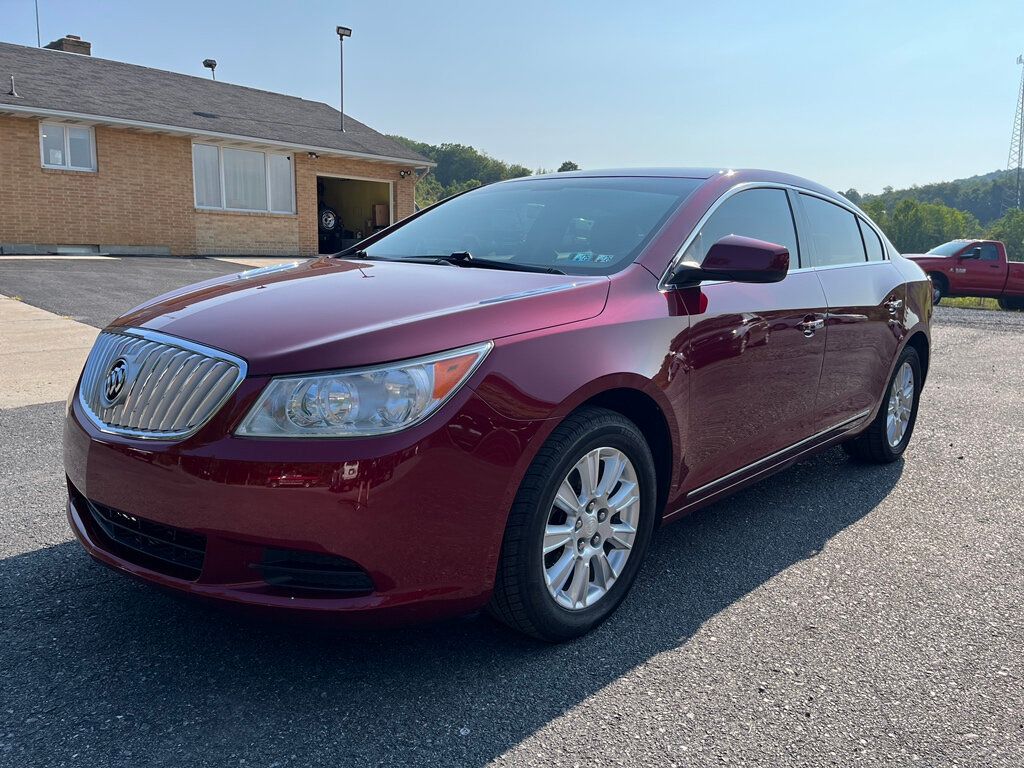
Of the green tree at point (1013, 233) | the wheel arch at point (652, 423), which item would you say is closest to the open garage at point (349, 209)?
the wheel arch at point (652, 423)

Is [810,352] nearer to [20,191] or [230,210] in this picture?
[20,191]

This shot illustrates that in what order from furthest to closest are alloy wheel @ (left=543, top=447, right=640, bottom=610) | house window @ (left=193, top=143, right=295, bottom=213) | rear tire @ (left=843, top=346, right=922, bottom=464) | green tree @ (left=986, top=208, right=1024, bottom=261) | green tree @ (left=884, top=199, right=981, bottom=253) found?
green tree @ (left=884, top=199, right=981, bottom=253), green tree @ (left=986, top=208, right=1024, bottom=261), house window @ (left=193, top=143, right=295, bottom=213), rear tire @ (left=843, top=346, right=922, bottom=464), alloy wheel @ (left=543, top=447, right=640, bottom=610)

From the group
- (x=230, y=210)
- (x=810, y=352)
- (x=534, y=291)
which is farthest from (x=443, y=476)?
(x=230, y=210)

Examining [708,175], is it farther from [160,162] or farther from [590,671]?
[160,162]

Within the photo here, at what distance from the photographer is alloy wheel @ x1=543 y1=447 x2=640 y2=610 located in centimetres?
278

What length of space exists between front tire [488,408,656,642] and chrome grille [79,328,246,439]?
3.12ft

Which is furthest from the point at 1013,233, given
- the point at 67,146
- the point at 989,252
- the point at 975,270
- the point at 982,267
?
the point at 67,146

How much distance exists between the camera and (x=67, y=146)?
60.7 ft

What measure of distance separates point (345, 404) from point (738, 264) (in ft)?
5.49

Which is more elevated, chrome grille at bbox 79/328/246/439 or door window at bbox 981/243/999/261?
door window at bbox 981/243/999/261

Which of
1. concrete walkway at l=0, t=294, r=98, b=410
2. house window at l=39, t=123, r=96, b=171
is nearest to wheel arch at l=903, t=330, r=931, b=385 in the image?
concrete walkway at l=0, t=294, r=98, b=410

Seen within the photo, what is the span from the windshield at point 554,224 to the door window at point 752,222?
18cm

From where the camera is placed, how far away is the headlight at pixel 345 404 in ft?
7.57

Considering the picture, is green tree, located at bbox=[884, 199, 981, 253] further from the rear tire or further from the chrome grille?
the chrome grille
